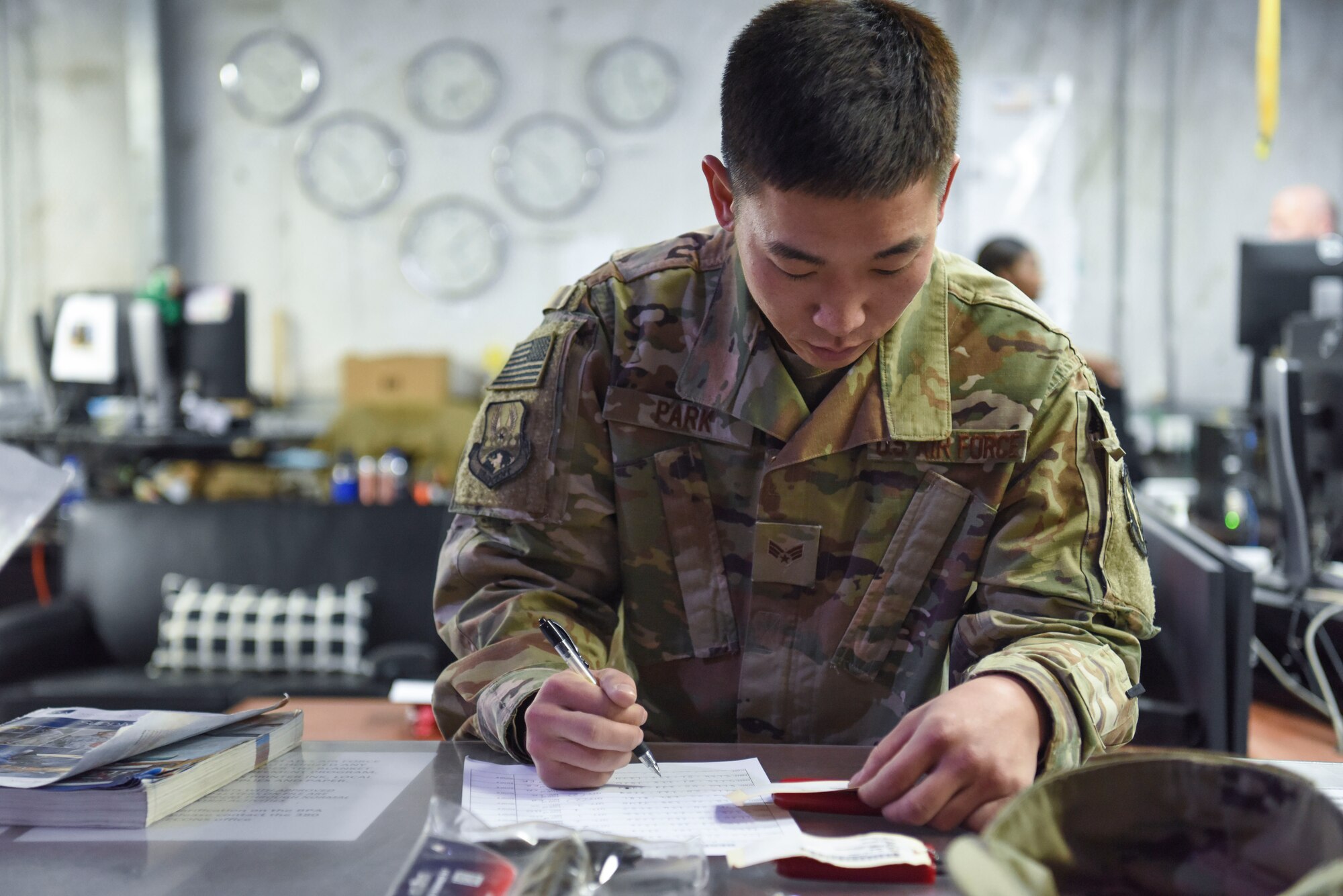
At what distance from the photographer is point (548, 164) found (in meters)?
5.76

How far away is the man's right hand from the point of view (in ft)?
2.70

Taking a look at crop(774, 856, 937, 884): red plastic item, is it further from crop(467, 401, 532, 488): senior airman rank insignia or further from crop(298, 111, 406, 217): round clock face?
crop(298, 111, 406, 217): round clock face

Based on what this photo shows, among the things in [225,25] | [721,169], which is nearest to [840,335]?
[721,169]

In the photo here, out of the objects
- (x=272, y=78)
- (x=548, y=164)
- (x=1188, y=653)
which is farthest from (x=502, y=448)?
(x=272, y=78)

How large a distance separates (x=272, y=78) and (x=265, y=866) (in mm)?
5851

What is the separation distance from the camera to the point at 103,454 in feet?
15.1

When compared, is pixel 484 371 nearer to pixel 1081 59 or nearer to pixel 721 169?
pixel 1081 59

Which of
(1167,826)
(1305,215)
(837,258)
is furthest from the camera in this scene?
(1305,215)

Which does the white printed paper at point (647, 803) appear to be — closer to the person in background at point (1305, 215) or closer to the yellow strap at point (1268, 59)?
the yellow strap at point (1268, 59)

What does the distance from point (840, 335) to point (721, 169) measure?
22cm

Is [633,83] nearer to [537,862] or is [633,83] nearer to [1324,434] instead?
[1324,434]

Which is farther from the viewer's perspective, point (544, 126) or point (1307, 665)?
point (544, 126)

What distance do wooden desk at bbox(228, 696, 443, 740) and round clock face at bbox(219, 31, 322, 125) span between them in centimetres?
419

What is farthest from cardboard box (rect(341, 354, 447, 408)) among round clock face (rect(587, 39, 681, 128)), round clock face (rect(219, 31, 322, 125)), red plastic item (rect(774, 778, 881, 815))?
red plastic item (rect(774, 778, 881, 815))
